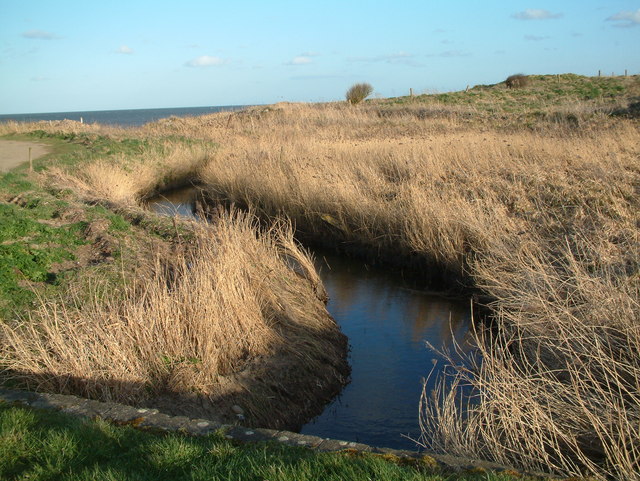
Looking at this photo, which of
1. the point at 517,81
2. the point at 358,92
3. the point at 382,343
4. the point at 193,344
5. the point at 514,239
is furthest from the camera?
the point at 517,81

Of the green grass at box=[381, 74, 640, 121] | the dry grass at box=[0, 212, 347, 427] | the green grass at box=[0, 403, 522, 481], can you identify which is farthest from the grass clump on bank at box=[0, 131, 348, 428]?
the green grass at box=[381, 74, 640, 121]

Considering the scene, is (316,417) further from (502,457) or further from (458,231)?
(458,231)

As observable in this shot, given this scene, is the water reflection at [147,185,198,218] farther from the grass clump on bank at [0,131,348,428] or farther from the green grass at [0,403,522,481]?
the green grass at [0,403,522,481]

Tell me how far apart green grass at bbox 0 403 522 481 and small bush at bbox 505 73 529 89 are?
157 feet

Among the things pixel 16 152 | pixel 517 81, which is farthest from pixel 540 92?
pixel 16 152

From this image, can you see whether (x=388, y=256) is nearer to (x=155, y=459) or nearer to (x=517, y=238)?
(x=517, y=238)

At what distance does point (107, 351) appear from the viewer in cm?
553

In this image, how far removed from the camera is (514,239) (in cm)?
883

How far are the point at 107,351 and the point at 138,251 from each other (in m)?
3.57

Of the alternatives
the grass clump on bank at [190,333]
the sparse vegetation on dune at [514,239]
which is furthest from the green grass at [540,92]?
the grass clump on bank at [190,333]

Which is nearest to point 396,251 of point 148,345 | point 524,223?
point 524,223

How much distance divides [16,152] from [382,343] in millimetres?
18831

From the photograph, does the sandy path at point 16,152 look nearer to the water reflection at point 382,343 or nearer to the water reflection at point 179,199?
the water reflection at point 179,199

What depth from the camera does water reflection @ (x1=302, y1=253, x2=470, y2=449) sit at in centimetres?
632
